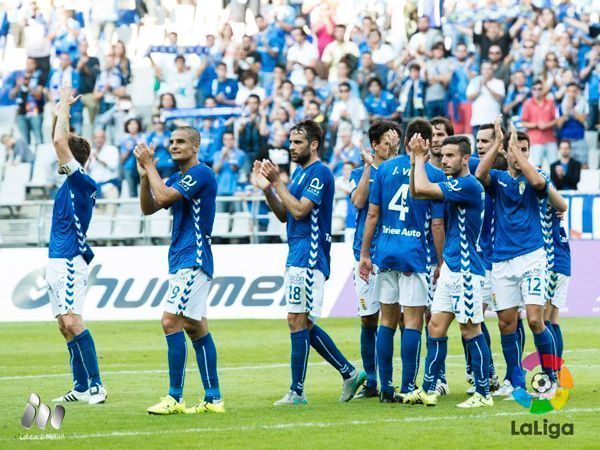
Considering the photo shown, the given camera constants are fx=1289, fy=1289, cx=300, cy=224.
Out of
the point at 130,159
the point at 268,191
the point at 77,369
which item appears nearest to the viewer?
the point at 268,191

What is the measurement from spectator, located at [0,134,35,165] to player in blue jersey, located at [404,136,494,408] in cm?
1826

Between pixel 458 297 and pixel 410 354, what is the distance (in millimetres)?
674

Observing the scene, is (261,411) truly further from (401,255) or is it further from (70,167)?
(70,167)

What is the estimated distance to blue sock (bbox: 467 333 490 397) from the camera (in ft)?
34.6

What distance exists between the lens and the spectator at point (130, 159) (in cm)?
2594

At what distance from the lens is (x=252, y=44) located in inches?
1056

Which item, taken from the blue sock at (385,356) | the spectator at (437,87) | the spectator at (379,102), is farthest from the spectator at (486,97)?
the blue sock at (385,356)

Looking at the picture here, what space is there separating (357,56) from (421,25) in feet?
4.68

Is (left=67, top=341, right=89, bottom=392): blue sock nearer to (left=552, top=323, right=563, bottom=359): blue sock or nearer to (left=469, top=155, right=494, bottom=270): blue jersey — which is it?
(left=469, top=155, right=494, bottom=270): blue jersey

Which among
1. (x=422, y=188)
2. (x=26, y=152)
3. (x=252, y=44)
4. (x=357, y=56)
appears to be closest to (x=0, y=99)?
(x=26, y=152)

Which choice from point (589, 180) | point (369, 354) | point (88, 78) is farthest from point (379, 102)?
point (369, 354)

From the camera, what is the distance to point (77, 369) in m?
11.6

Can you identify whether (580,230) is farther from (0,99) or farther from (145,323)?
(0,99)

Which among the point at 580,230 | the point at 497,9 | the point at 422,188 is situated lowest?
the point at 580,230
